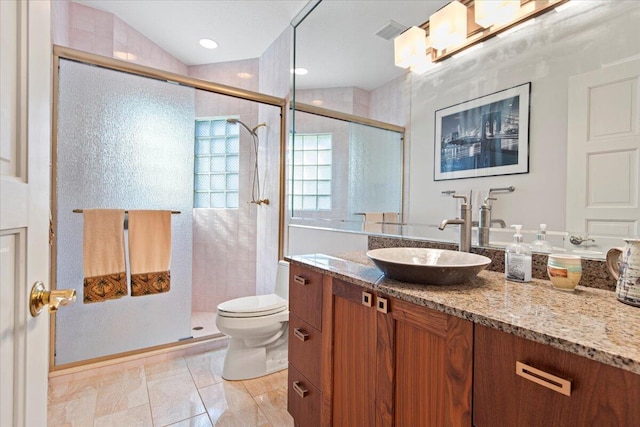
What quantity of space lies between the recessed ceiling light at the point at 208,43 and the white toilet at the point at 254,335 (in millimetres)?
2316

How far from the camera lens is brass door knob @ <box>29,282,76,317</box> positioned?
583 mm

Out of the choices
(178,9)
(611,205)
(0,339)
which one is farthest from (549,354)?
(178,9)

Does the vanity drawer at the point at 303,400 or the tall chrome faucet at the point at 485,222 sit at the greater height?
the tall chrome faucet at the point at 485,222

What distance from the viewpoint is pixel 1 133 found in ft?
1.62

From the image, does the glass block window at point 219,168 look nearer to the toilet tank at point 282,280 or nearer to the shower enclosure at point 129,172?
the shower enclosure at point 129,172

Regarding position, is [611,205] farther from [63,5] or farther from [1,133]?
[63,5]

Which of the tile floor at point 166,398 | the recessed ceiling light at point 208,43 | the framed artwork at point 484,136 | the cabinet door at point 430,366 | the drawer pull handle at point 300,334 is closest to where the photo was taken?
the cabinet door at point 430,366

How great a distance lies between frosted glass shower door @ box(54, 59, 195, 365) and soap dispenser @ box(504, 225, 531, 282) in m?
2.22

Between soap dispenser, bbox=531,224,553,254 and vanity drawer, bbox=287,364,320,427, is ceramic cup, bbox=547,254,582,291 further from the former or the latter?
vanity drawer, bbox=287,364,320,427

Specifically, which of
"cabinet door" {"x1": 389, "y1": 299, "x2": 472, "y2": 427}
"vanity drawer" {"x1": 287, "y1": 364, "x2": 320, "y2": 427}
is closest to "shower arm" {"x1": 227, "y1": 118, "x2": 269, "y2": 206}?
"vanity drawer" {"x1": 287, "y1": 364, "x2": 320, "y2": 427}

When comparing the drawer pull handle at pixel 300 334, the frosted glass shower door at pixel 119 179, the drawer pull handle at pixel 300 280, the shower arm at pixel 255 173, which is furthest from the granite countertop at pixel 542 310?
the shower arm at pixel 255 173

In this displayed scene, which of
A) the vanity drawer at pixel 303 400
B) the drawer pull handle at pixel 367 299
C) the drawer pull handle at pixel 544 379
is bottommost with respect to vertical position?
the vanity drawer at pixel 303 400

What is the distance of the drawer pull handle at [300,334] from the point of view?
4.33 feet

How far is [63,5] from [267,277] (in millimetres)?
2575
